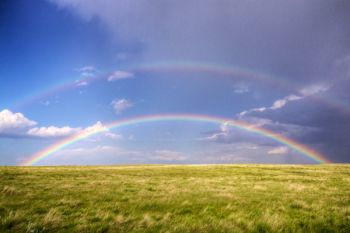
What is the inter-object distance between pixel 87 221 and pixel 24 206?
4863mm

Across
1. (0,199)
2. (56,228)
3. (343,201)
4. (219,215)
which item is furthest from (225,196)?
(0,199)


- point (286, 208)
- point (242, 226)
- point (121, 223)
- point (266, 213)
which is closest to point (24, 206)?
point (121, 223)

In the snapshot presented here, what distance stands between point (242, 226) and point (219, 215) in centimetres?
177

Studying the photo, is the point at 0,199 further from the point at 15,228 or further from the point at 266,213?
the point at 266,213

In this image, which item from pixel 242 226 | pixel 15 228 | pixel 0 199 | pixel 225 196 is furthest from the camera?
pixel 225 196

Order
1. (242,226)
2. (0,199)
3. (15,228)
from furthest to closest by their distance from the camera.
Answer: (0,199) → (242,226) → (15,228)

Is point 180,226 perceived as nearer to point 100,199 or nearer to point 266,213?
point 266,213

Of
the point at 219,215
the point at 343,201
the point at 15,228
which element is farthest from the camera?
the point at 343,201

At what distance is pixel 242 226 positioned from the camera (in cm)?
944

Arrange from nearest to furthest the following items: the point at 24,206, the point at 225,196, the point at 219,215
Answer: the point at 219,215, the point at 24,206, the point at 225,196

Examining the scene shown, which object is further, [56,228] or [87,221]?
[87,221]

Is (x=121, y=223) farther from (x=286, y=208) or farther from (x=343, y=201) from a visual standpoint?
(x=343, y=201)

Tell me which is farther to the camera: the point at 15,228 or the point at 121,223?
the point at 121,223

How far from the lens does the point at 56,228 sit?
8.95 m
